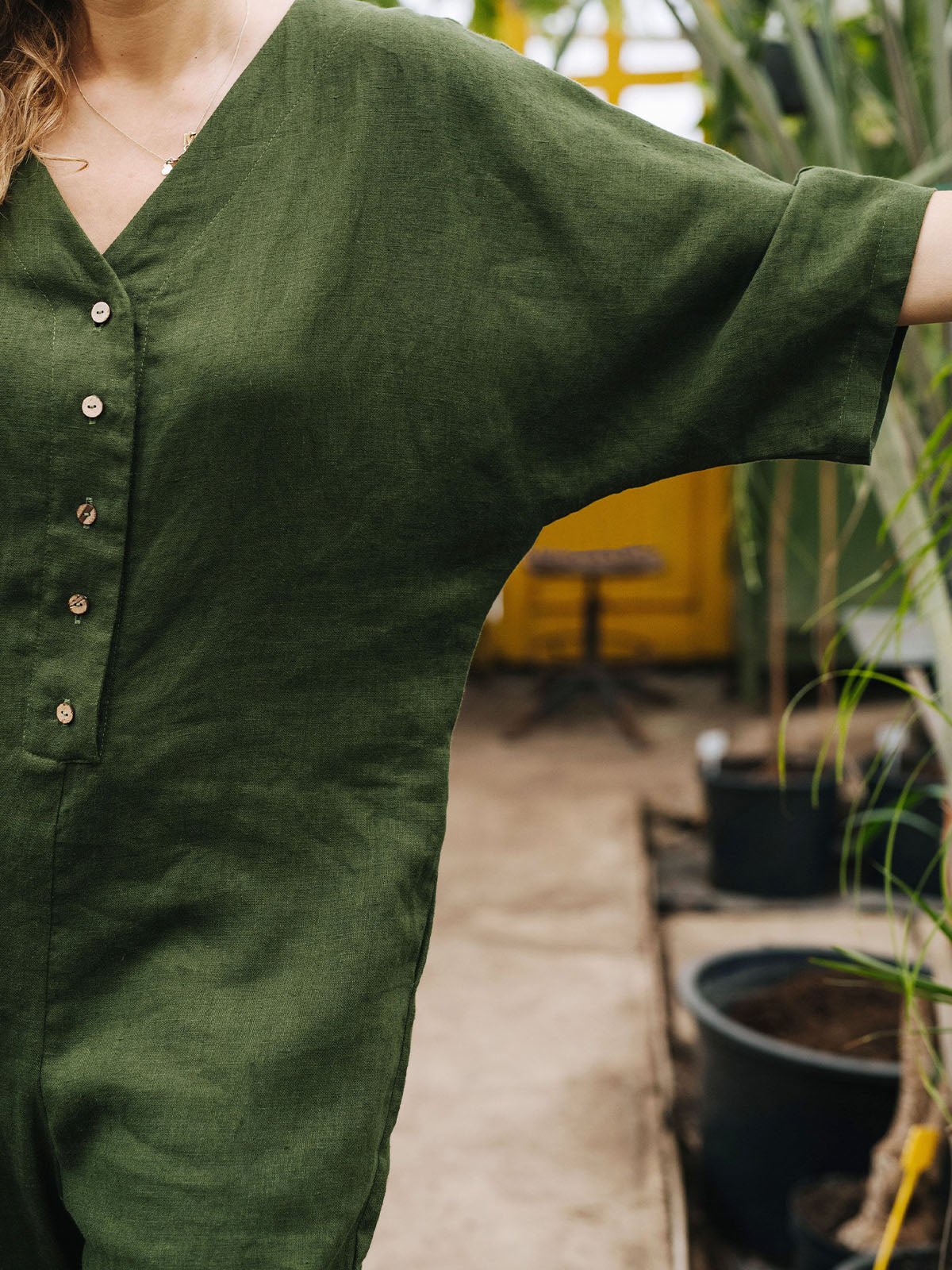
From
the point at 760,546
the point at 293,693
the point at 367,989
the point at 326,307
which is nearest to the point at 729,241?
the point at 326,307

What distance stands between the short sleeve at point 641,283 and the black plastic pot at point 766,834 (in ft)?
7.53

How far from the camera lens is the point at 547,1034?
229cm

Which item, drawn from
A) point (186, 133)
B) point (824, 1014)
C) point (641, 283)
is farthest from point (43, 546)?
point (824, 1014)

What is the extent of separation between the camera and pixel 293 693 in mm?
741

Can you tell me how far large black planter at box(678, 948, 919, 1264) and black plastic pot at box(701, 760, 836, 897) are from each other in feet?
3.68

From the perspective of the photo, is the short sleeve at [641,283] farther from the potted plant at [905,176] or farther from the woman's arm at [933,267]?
the potted plant at [905,176]

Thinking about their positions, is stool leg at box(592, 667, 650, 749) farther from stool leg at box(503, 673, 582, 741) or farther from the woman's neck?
the woman's neck

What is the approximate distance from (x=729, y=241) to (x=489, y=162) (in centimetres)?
14

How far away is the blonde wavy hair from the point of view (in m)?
0.74

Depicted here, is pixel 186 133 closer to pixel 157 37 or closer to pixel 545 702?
pixel 157 37

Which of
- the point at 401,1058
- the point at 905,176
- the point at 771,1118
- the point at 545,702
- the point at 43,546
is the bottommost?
the point at 771,1118

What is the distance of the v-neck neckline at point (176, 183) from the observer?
72 centimetres

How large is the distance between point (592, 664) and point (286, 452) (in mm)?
4002

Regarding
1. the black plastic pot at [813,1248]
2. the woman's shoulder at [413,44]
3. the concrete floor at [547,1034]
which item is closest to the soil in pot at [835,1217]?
the black plastic pot at [813,1248]
